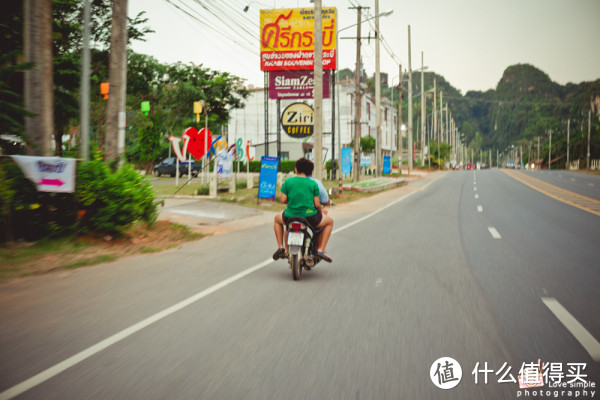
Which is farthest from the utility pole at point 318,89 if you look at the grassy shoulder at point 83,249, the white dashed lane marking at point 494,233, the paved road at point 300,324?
the paved road at point 300,324

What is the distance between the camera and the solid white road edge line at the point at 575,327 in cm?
442

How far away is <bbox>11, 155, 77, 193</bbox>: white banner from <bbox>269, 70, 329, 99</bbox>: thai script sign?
24991 millimetres

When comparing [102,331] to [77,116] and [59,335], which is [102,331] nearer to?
[59,335]

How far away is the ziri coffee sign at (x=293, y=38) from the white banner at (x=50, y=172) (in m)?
25.0

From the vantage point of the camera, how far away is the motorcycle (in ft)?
23.4

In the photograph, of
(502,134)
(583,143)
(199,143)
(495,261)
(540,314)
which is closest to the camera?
(540,314)

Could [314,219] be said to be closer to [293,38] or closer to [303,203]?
[303,203]

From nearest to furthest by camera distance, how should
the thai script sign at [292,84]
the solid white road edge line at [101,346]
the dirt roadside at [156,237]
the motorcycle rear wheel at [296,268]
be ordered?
the solid white road edge line at [101,346]
the motorcycle rear wheel at [296,268]
the dirt roadside at [156,237]
the thai script sign at [292,84]

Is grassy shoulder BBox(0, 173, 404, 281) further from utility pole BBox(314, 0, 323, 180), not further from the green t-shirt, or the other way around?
utility pole BBox(314, 0, 323, 180)

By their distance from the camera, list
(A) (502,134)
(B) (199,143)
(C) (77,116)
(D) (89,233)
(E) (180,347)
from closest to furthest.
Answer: (E) (180,347), (D) (89,233), (C) (77,116), (B) (199,143), (A) (502,134)

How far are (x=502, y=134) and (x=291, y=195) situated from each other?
685 feet

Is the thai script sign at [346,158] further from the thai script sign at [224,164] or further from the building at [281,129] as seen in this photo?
the building at [281,129]

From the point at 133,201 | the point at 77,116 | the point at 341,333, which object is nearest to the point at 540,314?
the point at 341,333

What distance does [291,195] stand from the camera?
24.7 ft
